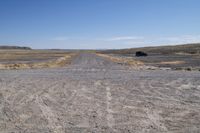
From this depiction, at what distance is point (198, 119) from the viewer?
324 inches

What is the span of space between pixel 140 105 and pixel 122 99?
1486 mm

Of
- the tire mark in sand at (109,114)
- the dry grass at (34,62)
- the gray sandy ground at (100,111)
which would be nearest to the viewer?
the gray sandy ground at (100,111)

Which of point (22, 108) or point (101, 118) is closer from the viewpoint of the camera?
point (101, 118)

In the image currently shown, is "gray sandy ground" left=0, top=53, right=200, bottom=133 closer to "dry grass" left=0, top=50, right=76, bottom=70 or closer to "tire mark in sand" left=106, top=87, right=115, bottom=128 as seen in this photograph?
"tire mark in sand" left=106, top=87, right=115, bottom=128

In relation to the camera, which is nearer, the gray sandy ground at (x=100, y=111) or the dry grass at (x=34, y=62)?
the gray sandy ground at (x=100, y=111)

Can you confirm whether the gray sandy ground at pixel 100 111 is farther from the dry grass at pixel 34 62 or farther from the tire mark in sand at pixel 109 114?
the dry grass at pixel 34 62

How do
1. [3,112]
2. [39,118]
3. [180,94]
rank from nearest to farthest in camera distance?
[39,118] < [3,112] < [180,94]

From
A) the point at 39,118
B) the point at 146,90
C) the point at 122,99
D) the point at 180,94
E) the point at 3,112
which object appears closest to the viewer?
the point at 39,118

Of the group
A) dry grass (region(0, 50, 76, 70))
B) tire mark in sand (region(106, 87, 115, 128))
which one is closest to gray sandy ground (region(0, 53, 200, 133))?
tire mark in sand (region(106, 87, 115, 128))

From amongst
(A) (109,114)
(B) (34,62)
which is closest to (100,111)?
(A) (109,114)

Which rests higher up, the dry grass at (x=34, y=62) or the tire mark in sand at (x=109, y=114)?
the tire mark in sand at (x=109, y=114)

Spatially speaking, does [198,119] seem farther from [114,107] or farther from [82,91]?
[82,91]

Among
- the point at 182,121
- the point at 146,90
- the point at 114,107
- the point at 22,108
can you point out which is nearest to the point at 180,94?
the point at 146,90

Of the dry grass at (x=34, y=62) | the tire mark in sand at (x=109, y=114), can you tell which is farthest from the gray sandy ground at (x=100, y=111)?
the dry grass at (x=34, y=62)
